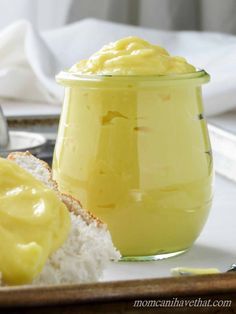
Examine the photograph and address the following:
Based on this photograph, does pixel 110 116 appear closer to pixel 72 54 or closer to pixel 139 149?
pixel 139 149

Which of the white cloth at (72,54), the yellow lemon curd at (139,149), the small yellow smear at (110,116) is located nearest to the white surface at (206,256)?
the yellow lemon curd at (139,149)

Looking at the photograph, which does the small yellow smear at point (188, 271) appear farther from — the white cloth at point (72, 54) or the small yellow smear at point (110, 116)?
the white cloth at point (72, 54)

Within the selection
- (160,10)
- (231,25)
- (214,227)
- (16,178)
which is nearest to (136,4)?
(160,10)

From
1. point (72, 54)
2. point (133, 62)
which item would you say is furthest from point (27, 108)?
point (133, 62)

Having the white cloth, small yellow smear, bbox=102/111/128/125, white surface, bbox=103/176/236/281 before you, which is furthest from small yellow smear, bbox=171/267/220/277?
the white cloth

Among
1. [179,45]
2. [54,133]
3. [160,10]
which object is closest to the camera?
[54,133]

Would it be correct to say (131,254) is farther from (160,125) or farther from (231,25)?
(231,25)
